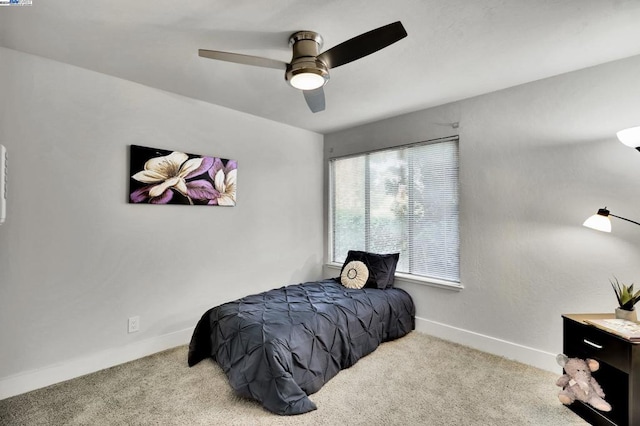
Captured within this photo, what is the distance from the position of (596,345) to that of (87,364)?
361 cm

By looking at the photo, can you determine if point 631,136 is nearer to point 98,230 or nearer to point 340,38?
point 340,38

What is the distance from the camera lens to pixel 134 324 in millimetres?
2727

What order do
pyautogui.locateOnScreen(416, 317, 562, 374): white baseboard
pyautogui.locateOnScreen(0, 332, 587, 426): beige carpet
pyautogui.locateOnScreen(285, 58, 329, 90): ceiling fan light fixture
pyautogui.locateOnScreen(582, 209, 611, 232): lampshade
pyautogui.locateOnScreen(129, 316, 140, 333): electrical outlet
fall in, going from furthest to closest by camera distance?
pyautogui.locateOnScreen(129, 316, 140, 333): electrical outlet
pyautogui.locateOnScreen(416, 317, 562, 374): white baseboard
pyautogui.locateOnScreen(582, 209, 611, 232): lampshade
pyautogui.locateOnScreen(0, 332, 587, 426): beige carpet
pyautogui.locateOnScreen(285, 58, 329, 90): ceiling fan light fixture

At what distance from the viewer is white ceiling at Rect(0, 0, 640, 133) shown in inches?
68.4

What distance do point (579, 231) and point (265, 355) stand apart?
101 inches

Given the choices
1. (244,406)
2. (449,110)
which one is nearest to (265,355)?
(244,406)

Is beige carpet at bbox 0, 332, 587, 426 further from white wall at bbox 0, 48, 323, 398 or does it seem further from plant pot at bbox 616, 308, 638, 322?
plant pot at bbox 616, 308, 638, 322

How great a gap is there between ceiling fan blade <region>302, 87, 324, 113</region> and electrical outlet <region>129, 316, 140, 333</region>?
2.38 m

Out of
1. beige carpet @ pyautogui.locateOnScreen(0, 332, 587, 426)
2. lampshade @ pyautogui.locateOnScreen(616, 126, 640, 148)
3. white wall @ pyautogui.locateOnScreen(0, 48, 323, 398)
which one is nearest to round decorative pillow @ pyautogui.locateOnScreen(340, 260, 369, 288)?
beige carpet @ pyautogui.locateOnScreen(0, 332, 587, 426)

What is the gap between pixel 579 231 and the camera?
2.45 metres

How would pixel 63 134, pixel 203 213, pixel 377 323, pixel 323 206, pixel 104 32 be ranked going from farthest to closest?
pixel 323 206, pixel 203 213, pixel 377 323, pixel 63 134, pixel 104 32

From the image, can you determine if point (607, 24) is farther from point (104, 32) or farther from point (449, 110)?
point (104, 32)

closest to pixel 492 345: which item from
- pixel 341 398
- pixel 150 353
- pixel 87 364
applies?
pixel 341 398

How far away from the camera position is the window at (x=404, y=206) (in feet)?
10.6
